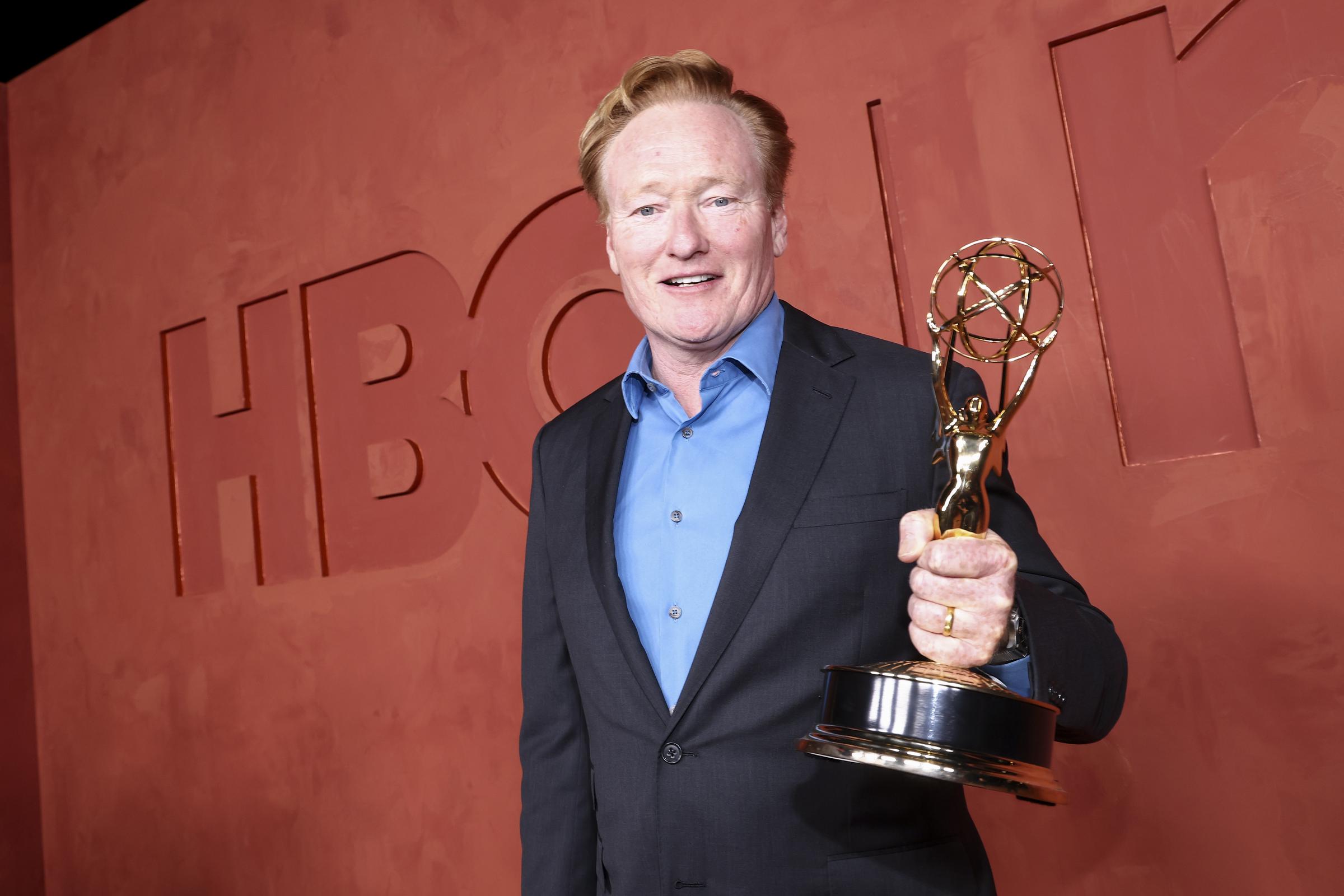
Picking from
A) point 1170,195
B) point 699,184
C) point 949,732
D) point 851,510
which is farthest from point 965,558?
point 1170,195

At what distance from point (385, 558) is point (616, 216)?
1.83 m

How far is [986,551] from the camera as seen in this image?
91 cm

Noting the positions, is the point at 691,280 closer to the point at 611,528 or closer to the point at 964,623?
the point at 611,528

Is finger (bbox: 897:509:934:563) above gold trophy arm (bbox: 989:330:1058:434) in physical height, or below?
below

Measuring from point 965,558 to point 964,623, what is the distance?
6cm

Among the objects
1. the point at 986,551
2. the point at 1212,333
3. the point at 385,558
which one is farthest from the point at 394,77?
the point at 986,551

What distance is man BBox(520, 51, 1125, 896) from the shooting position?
47.8 inches

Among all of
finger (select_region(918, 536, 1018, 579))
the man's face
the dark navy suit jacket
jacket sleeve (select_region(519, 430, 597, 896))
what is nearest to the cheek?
the man's face

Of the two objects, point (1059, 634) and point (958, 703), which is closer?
point (958, 703)

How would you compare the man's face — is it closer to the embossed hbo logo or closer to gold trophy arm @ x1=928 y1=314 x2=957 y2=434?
gold trophy arm @ x1=928 y1=314 x2=957 y2=434

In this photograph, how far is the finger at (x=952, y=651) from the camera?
0.93m

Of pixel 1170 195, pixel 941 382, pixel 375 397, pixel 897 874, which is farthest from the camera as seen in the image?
pixel 375 397

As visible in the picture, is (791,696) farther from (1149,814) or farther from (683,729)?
(1149,814)

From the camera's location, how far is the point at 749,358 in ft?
4.64
